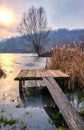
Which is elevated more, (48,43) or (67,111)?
(67,111)

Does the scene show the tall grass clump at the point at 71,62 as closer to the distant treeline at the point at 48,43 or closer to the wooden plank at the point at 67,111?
the distant treeline at the point at 48,43

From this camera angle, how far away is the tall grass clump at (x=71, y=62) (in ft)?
23.7

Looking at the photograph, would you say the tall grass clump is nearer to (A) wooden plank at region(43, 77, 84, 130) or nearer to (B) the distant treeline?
(B) the distant treeline

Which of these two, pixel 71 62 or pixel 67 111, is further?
pixel 71 62

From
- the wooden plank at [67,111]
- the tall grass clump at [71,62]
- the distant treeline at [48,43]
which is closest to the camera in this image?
the wooden plank at [67,111]

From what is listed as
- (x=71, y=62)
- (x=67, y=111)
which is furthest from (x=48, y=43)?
(x=67, y=111)

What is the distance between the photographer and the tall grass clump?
7.22 meters

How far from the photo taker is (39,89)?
730 centimetres

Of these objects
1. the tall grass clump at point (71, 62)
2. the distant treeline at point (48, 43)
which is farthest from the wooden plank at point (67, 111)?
the distant treeline at point (48, 43)

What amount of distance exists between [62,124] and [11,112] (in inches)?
47.6

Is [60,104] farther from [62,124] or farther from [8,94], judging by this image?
[8,94]

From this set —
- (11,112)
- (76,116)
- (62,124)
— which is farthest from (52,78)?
(76,116)

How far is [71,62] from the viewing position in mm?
8008

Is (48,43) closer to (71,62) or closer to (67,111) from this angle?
(71,62)
